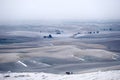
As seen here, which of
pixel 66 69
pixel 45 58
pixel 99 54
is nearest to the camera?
pixel 66 69

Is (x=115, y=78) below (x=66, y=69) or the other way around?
the other way around

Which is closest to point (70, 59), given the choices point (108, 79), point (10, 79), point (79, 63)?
point (79, 63)

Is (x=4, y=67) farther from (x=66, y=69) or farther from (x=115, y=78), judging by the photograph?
(x=115, y=78)

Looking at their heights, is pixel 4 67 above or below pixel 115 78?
below

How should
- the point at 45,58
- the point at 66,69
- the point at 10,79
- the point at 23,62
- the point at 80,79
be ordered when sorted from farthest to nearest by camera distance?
the point at 45,58
the point at 23,62
the point at 66,69
the point at 10,79
the point at 80,79

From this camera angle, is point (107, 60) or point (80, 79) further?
point (107, 60)

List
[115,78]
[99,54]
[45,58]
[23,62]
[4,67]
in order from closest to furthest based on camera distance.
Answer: [115,78]
[4,67]
[23,62]
[45,58]
[99,54]

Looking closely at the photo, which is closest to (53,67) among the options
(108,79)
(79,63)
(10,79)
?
(79,63)

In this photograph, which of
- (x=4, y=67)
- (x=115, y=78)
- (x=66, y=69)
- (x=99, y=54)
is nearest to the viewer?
(x=115, y=78)

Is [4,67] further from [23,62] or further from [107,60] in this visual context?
[107,60]
